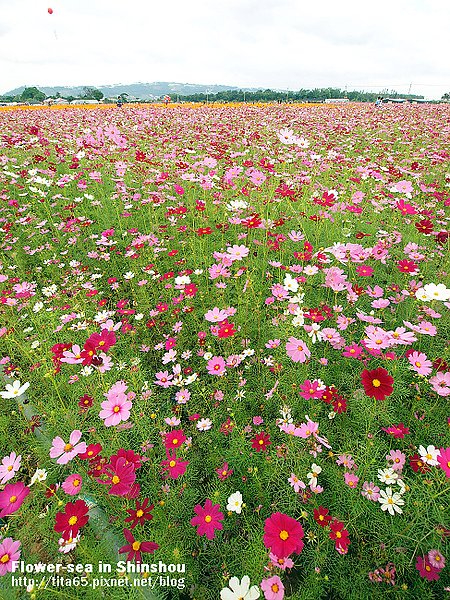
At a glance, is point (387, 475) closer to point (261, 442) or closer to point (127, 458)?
point (261, 442)

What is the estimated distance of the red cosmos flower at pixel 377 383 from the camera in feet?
3.88

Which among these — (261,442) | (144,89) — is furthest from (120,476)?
(144,89)

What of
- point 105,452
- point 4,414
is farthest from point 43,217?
point 105,452

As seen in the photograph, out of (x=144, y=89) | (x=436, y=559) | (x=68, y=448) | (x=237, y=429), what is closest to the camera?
(x=436, y=559)

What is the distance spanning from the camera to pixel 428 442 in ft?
5.38

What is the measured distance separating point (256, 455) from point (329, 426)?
1.39ft

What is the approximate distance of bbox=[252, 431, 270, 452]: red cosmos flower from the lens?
156 centimetres

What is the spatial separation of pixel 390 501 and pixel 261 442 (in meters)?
0.56

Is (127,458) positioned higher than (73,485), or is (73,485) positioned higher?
(127,458)

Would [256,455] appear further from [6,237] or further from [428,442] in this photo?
[6,237]

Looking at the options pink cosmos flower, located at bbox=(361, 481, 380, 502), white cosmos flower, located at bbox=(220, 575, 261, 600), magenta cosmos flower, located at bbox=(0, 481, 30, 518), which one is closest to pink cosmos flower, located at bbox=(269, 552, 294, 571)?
white cosmos flower, located at bbox=(220, 575, 261, 600)

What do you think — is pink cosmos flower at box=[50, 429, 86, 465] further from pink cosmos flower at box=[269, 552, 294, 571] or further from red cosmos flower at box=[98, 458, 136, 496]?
pink cosmos flower at box=[269, 552, 294, 571]

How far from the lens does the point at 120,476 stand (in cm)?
108

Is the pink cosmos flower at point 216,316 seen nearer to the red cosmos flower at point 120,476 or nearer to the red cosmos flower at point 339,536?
the red cosmos flower at point 120,476
